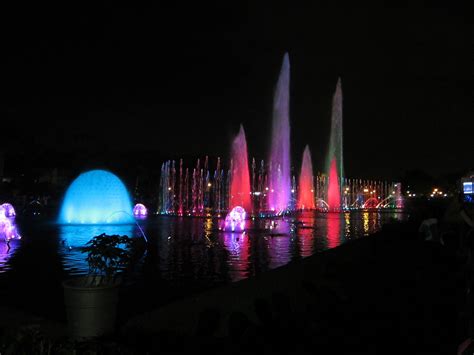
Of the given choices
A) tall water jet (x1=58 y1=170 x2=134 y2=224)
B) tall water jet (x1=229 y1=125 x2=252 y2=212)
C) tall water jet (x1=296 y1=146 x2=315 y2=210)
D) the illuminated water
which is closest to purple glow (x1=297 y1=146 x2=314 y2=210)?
tall water jet (x1=296 y1=146 x2=315 y2=210)

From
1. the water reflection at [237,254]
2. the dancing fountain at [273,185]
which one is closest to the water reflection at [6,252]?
the water reflection at [237,254]

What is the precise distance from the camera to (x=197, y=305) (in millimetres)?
6453

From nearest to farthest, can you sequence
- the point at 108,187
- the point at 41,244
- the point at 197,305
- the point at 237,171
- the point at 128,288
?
the point at 197,305 < the point at 128,288 < the point at 41,244 < the point at 108,187 < the point at 237,171

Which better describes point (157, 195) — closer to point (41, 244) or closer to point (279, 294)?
point (41, 244)

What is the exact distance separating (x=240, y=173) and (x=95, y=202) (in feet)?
52.3

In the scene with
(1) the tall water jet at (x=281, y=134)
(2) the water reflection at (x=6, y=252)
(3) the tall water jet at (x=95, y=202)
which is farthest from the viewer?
(1) the tall water jet at (x=281, y=134)

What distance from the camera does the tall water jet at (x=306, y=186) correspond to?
53.1m

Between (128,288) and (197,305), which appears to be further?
(128,288)

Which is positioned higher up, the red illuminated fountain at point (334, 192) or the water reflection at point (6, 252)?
the red illuminated fountain at point (334, 192)

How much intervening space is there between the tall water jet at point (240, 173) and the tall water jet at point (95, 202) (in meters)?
12.6

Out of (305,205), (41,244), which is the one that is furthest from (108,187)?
(305,205)

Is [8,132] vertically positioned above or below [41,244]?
above

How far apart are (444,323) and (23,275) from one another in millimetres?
8174

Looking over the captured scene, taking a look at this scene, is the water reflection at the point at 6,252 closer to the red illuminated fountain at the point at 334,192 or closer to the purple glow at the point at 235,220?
the purple glow at the point at 235,220
